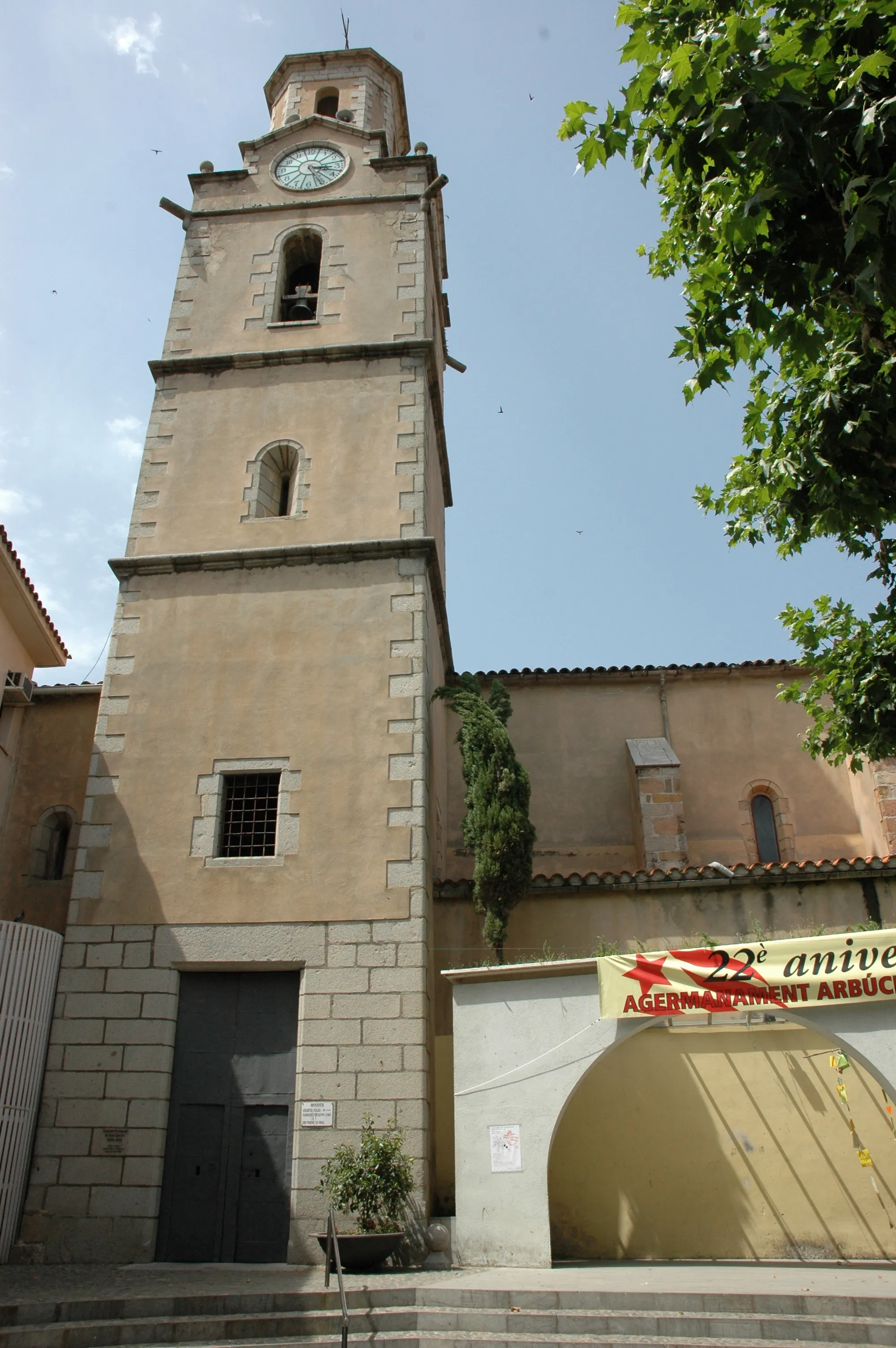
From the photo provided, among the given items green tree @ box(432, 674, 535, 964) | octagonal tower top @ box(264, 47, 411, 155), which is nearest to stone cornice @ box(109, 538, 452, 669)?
green tree @ box(432, 674, 535, 964)

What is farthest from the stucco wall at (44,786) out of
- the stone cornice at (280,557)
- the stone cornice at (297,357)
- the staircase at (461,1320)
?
the staircase at (461,1320)

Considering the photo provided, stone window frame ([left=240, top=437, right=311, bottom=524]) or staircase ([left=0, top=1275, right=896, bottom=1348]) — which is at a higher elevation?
stone window frame ([left=240, top=437, right=311, bottom=524])

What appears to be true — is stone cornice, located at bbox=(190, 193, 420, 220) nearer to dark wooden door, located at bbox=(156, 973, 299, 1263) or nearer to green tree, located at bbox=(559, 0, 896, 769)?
green tree, located at bbox=(559, 0, 896, 769)

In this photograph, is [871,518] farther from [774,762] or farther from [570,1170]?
[774,762]

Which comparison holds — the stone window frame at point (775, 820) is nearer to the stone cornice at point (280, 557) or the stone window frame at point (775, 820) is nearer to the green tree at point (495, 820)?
the green tree at point (495, 820)

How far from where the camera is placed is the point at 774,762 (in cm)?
1814

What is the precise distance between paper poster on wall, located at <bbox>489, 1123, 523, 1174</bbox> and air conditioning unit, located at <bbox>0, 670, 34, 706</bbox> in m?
9.32

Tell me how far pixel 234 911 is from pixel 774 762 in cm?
1036

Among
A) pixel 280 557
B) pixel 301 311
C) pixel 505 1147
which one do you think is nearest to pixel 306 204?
pixel 301 311

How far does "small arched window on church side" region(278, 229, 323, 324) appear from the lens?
16.0 metres

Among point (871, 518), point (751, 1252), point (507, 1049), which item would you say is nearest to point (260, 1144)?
point (507, 1049)

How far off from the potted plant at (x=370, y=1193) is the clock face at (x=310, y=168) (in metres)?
14.3

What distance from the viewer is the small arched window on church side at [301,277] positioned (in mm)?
15984

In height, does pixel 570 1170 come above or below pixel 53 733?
below
